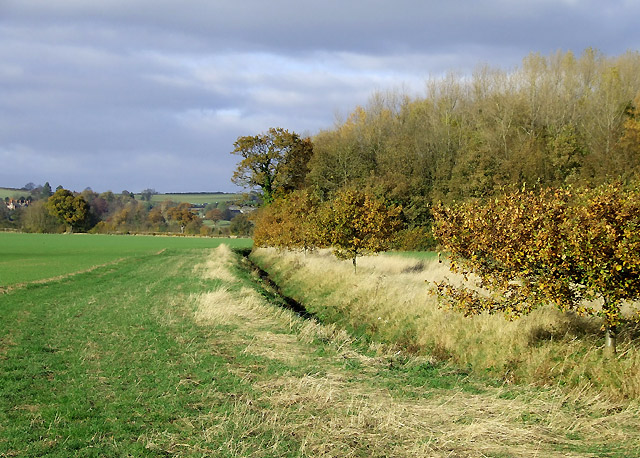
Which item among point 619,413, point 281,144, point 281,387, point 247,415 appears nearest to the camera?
point 247,415

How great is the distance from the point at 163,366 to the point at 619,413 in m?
7.80

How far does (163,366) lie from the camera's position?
32.2ft

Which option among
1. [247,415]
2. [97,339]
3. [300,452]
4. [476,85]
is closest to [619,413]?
[300,452]

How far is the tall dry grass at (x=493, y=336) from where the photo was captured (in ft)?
32.8

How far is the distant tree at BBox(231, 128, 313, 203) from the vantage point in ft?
208

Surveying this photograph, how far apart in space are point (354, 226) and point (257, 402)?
18.5 m

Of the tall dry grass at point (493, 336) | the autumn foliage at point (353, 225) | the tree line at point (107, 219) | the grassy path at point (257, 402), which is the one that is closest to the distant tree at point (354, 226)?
the autumn foliage at point (353, 225)

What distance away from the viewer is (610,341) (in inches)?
408

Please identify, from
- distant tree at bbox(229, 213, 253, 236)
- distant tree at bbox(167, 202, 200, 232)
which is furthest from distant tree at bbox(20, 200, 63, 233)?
distant tree at bbox(229, 213, 253, 236)

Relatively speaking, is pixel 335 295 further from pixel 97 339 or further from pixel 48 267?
pixel 48 267

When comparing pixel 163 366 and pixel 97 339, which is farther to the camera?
pixel 97 339

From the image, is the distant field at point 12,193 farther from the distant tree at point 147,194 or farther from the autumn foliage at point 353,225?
the autumn foliage at point 353,225

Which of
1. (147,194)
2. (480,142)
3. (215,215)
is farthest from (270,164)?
(147,194)

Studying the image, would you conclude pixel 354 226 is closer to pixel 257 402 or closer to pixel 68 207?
pixel 257 402
